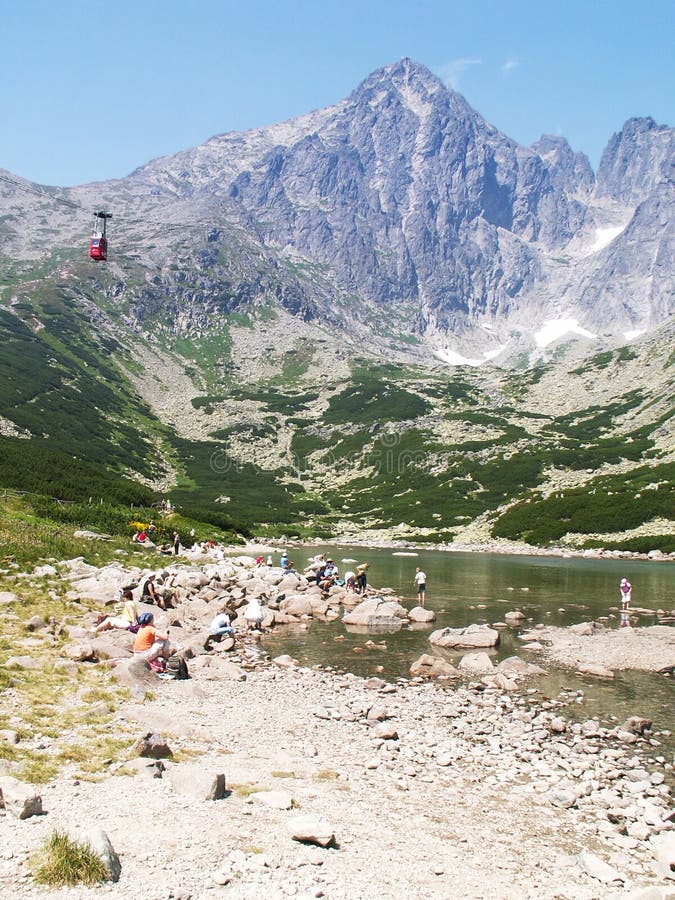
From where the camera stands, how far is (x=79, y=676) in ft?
Answer: 52.5

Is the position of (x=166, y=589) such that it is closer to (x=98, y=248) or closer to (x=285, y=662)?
(x=285, y=662)

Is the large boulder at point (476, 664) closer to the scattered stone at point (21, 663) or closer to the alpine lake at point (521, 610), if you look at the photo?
the alpine lake at point (521, 610)

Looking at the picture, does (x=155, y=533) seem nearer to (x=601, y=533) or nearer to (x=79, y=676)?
(x=79, y=676)

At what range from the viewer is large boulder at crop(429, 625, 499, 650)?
2672 cm

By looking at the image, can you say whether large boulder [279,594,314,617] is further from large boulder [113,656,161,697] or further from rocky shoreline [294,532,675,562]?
rocky shoreline [294,532,675,562]

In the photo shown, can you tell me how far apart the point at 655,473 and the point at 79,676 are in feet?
368

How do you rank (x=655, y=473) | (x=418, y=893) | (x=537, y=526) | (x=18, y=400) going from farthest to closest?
(x=18, y=400), (x=655, y=473), (x=537, y=526), (x=418, y=893)

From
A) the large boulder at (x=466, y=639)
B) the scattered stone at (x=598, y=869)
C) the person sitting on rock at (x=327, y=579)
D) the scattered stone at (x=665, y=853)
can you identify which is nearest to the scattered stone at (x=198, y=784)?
the scattered stone at (x=598, y=869)

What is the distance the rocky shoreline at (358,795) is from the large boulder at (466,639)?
6.06 m

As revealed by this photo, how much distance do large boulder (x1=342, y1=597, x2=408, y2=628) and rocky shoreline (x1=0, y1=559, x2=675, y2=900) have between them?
1057cm

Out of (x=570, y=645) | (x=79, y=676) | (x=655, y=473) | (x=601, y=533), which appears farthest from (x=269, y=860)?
(x=655, y=473)

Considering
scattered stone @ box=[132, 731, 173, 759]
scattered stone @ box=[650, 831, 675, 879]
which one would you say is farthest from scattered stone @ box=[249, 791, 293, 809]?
scattered stone @ box=[650, 831, 675, 879]

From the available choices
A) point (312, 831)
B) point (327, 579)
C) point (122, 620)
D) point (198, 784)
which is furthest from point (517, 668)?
point (327, 579)

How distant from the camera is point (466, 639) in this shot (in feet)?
88.5
